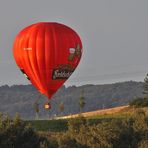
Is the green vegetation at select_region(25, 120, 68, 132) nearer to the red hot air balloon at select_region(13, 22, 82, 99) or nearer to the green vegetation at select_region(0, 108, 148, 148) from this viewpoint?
the green vegetation at select_region(0, 108, 148, 148)

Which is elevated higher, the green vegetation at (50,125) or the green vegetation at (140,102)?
the green vegetation at (140,102)

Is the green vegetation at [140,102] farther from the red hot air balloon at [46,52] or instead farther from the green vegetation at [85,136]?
the red hot air balloon at [46,52]

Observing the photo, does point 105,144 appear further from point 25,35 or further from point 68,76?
point 25,35

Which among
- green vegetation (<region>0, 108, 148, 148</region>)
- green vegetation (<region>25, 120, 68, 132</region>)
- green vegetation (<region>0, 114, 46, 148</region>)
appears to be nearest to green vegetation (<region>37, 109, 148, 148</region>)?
green vegetation (<region>0, 108, 148, 148</region>)

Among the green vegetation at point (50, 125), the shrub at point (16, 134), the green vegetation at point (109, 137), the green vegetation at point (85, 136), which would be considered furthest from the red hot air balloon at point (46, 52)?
the green vegetation at point (50, 125)

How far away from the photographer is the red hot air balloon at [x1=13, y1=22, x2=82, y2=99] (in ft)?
187

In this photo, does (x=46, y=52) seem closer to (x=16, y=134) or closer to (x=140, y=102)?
(x=16, y=134)

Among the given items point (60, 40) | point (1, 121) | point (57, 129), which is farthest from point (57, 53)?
point (57, 129)

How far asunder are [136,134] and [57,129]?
138 ft

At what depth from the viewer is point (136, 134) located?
66.8 meters

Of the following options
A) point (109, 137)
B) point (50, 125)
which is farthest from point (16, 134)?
point (50, 125)

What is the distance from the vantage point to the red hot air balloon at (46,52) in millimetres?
57031

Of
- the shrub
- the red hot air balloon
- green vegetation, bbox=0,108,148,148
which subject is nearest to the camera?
the red hot air balloon

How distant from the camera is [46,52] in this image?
187 ft
